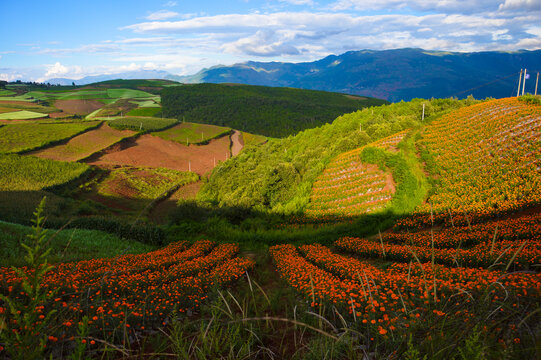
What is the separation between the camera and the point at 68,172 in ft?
197

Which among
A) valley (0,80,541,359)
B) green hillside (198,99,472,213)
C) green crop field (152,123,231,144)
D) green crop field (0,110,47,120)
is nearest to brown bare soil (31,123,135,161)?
valley (0,80,541,359)

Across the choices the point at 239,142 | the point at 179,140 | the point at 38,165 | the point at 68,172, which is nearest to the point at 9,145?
the point at 38,165

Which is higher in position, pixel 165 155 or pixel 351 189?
pixel 351 189

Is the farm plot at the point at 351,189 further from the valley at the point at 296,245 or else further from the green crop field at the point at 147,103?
the green crop field at the point at 147,103

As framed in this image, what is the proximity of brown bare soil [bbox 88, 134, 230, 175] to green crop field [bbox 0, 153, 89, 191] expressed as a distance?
28.6 ft

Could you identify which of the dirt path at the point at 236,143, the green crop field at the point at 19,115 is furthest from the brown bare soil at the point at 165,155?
the green crop field at the point at 19,115

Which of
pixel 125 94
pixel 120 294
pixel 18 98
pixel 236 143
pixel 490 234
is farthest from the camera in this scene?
pixel 125 94

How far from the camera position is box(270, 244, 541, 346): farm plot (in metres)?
2.90

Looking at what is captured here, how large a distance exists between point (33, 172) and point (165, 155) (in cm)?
3172

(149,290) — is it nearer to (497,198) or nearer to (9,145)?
(497,198)

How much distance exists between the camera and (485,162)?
22.8 m

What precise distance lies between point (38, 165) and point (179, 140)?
1611 inches

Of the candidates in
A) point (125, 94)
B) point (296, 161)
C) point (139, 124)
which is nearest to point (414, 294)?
point (296, 161)

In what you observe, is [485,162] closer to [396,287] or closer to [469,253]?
[469,253]
